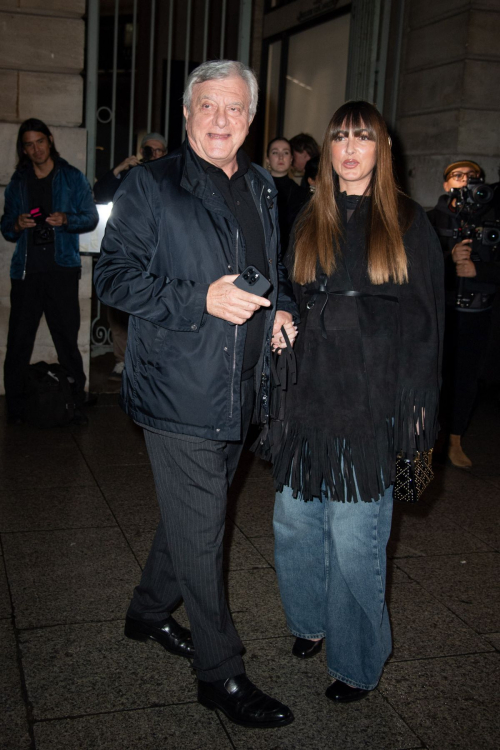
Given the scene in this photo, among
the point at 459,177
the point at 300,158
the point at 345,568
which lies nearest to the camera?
the point at 345,568

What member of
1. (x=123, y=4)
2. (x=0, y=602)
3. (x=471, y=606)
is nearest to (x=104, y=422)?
(x=0, y=602)

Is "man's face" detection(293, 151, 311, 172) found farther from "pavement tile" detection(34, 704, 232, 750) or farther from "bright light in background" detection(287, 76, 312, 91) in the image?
"pavement tile" detection(34, 704, 232, 750)

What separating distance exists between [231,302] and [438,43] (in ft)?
21.9

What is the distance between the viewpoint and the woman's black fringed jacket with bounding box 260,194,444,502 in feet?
9.30

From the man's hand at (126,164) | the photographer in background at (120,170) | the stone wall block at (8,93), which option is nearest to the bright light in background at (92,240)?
the photographer in background at (120,170)

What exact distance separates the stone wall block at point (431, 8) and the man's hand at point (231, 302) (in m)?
6.36

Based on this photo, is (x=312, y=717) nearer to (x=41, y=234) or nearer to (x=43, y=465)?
(x=43, y=465)

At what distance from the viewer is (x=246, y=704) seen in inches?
108

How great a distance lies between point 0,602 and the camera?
3502 millimetres

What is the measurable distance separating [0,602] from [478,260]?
13.1 ft

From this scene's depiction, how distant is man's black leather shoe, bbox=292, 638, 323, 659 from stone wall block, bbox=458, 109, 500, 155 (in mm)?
6026

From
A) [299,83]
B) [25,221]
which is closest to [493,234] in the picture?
[25,221]

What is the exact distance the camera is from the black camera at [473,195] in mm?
5715

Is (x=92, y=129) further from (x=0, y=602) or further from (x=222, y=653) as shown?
(x=222, y=653)
